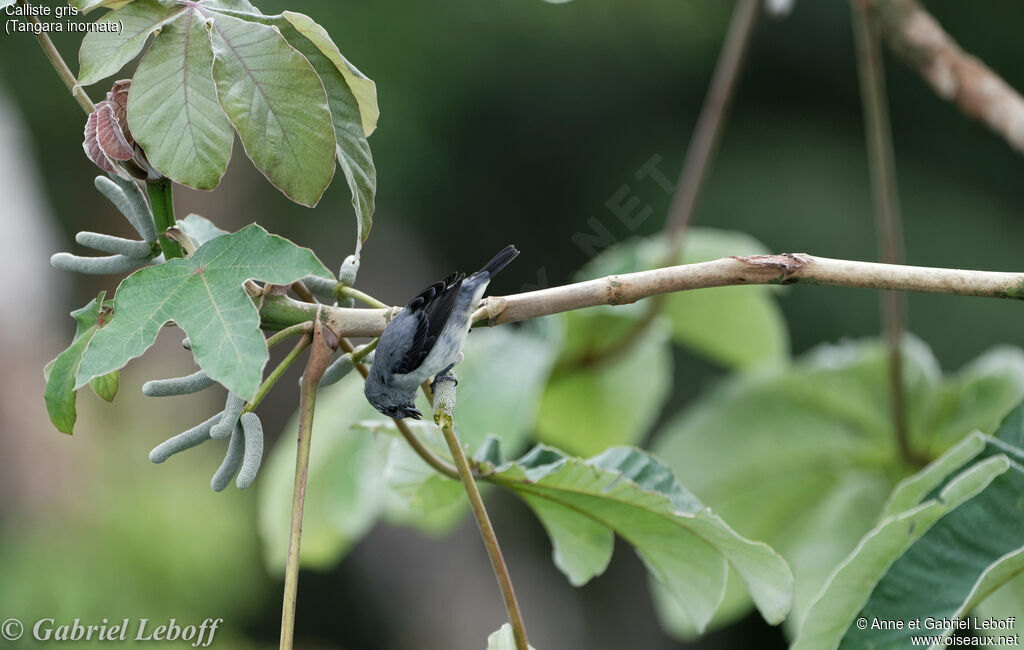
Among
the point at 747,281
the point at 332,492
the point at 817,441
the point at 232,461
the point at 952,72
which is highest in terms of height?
the point at 952,72

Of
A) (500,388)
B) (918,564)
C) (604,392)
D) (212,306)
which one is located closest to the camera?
(212,306)

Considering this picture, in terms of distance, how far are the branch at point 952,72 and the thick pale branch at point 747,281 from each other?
13.9 inches

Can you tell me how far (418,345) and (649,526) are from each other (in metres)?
0.21

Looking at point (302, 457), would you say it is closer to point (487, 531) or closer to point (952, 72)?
point (487, 531)

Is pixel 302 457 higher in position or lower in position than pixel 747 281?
lower

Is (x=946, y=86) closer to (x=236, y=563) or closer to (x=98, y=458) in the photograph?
(x=236, y=563)

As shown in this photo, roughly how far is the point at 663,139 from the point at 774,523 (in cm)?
155

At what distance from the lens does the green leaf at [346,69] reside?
0.42 metres

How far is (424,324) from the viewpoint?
1.32 feet

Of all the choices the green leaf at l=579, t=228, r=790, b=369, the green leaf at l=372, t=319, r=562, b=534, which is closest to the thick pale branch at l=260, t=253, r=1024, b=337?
the green leaf at l=372, t=319, r=562, b=534

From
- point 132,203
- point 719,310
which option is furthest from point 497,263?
point 719,310

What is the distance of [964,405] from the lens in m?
0.84

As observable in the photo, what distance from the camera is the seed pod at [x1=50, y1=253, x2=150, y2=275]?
1.32 ft

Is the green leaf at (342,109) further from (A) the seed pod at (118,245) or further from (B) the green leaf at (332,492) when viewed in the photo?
(B) the green leaf at (332,492)
